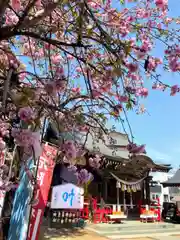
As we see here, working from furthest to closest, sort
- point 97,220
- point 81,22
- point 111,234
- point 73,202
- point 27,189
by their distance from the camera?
1. point 97,220
2. point 111,234
3. point 73,202
4. point 27,189
5. point 81,22

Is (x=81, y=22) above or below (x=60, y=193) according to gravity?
above

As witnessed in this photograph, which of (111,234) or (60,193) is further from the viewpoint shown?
(111,234)

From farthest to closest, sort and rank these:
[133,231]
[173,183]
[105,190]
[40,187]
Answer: [173,183], [105,190], [133,231], [40,187]

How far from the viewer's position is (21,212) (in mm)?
4629

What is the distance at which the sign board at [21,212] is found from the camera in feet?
15.0

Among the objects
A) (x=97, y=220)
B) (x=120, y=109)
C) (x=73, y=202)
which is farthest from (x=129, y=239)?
(x=120, y=109)

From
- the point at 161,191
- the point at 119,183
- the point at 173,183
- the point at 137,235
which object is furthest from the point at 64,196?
the point at 161,191

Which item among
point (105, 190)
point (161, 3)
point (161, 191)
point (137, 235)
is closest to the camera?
point (161, 3)

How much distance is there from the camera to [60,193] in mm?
7746

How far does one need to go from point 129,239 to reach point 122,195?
6.17 m

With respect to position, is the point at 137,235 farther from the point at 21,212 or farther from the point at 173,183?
the point at 173,183

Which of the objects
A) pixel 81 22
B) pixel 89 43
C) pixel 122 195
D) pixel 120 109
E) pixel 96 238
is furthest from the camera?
pixel 122 195

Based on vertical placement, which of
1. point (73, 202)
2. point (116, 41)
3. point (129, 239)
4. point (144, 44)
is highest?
point (144, 44)

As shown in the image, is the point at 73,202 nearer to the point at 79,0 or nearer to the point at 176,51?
the point at 176,51
